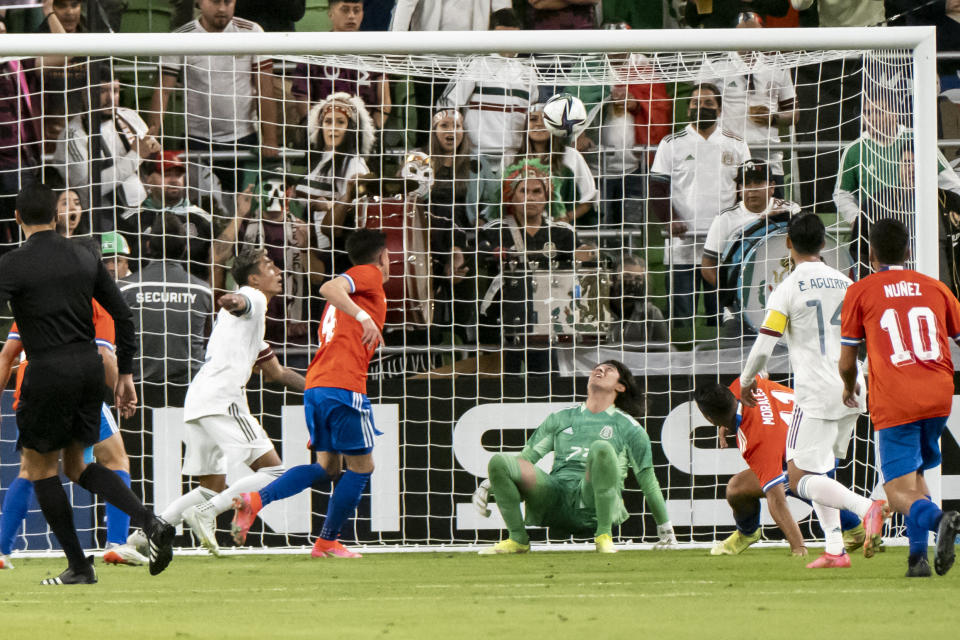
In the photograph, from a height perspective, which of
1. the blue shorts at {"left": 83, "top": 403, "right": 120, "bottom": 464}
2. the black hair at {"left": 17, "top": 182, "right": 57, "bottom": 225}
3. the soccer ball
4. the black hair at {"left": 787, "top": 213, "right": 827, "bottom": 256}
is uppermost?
the soccer ball

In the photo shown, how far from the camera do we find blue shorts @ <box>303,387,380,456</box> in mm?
7223

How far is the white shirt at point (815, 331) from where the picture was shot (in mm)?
6219

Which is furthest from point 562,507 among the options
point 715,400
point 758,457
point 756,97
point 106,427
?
point 756,97

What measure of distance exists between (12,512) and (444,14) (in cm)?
535

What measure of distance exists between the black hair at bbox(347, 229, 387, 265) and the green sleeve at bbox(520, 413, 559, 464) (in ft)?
4.74

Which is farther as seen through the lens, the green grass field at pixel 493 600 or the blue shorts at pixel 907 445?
the blue shorts at pixel 907 445

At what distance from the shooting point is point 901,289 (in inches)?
219

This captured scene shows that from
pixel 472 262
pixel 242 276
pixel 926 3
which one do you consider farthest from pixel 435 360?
pixel 926 3

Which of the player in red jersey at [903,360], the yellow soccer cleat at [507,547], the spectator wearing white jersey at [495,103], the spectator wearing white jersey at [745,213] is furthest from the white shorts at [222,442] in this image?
the player in red jersey at [903,360]

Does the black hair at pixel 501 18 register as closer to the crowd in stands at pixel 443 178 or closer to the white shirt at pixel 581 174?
the crowd in stands at pixel 443 178

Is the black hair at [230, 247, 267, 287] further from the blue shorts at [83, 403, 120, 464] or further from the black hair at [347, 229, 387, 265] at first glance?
the blue shorts at [83, 403, 120, 464]

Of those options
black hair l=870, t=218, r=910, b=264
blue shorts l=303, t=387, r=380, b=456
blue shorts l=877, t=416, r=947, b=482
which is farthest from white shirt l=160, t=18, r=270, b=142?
blue shorts l=877, t=416, r=947, b=482

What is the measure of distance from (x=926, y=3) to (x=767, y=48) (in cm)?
349

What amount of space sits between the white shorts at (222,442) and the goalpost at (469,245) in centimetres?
65
